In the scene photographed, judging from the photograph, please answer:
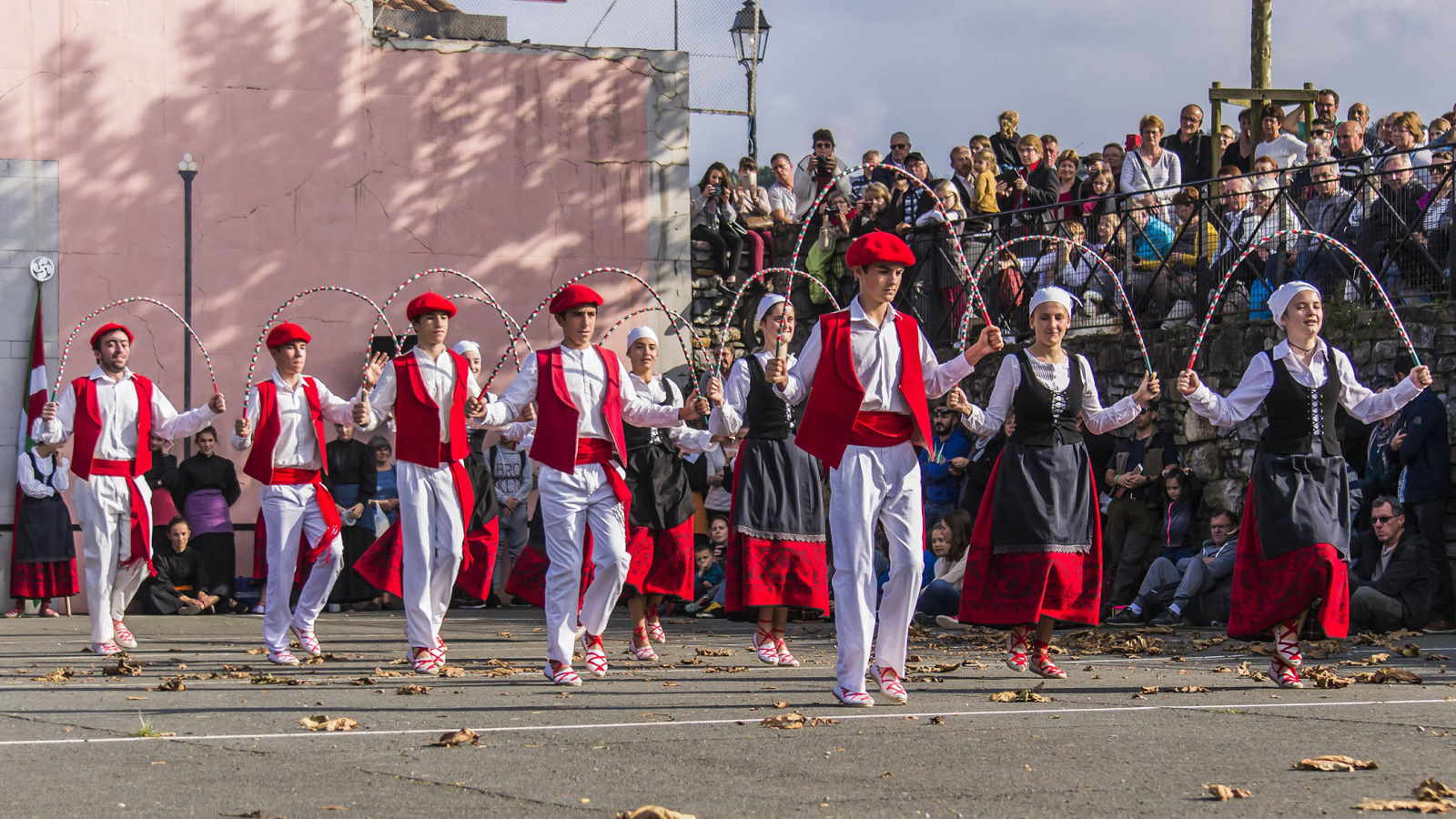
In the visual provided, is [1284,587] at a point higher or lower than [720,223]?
lower

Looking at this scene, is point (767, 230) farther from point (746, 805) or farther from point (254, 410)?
point (746, 805)

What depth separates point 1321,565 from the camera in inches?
353

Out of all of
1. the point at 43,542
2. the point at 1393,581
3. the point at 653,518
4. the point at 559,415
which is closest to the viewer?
the point at 559,415

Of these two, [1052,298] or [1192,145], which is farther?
[1192,145]

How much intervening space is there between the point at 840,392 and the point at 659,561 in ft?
10.2

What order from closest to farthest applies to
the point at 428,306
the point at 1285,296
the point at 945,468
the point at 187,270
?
the point at 1285,296
the point at 428,306
the point at 945,468
the point at 187,270

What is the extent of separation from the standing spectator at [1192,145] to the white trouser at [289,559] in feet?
27.6

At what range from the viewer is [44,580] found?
15469 mm

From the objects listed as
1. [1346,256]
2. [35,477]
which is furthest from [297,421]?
[1346,256]

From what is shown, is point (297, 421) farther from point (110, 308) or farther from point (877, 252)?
point (110, 308)

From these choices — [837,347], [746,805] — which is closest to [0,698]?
[837,347]

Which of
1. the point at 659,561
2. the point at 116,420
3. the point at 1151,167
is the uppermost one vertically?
the point at 1151,167

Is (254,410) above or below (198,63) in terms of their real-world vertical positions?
below

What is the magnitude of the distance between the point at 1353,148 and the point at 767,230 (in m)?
6.39
